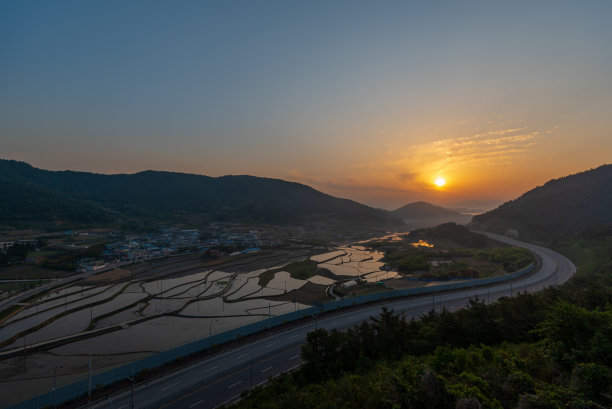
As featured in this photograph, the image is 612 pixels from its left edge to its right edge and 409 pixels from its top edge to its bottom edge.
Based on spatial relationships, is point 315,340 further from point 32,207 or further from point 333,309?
point 32,207

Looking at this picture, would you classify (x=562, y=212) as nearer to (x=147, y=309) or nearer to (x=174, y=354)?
(x=174, y=354)

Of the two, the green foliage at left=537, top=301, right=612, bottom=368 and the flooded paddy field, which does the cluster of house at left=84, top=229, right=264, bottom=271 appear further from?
the green foliage at left=537, top=301, right=612, bottom=368

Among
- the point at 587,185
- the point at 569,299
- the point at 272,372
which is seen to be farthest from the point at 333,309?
the point at 587,185


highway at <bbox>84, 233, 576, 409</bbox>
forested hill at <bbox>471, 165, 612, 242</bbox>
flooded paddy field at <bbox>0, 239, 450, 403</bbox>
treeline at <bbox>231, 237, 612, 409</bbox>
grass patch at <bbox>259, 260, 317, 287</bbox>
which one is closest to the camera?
treeline at <bbox>231, 237, 612, 409</bbox>

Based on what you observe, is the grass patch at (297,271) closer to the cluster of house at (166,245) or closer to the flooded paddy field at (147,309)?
the flooded paddy field at (147,309)

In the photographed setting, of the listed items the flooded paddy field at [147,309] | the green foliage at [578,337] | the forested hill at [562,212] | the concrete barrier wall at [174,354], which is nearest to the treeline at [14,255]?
the flooded paddy field at [147,309]

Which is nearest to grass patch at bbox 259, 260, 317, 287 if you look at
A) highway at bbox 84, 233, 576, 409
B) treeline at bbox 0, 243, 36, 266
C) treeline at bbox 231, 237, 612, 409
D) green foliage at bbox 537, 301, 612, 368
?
highway at bbox 84, 233, 576, 409
